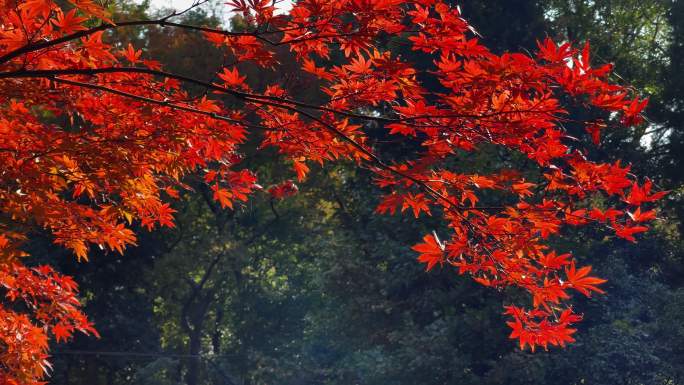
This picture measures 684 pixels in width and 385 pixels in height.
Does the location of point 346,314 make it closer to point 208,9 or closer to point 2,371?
point 208,9

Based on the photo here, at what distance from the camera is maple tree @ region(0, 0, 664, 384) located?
3.28 meters

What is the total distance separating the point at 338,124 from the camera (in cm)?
416

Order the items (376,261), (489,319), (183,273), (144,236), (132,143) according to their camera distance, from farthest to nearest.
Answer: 1. (183,273)
2. (144,236)
3. (376,261)
4. (489,319)
5. (132,143)

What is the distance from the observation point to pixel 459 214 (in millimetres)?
3951

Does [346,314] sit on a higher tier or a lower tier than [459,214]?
lower

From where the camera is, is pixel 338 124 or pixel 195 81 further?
pixel 338 124

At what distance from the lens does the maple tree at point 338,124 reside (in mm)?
3277

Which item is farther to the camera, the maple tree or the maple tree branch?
the maple tree

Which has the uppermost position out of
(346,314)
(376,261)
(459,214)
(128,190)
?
(459,214)

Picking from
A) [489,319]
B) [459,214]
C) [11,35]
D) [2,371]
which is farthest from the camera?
[489,319]

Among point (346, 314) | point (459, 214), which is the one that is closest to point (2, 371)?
point (459, 214)

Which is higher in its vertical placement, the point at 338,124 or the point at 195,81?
the point at 338,124

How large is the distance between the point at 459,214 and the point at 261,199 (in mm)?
15809

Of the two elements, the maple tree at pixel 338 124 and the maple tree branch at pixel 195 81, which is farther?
the maple tree at pixel 338 124
